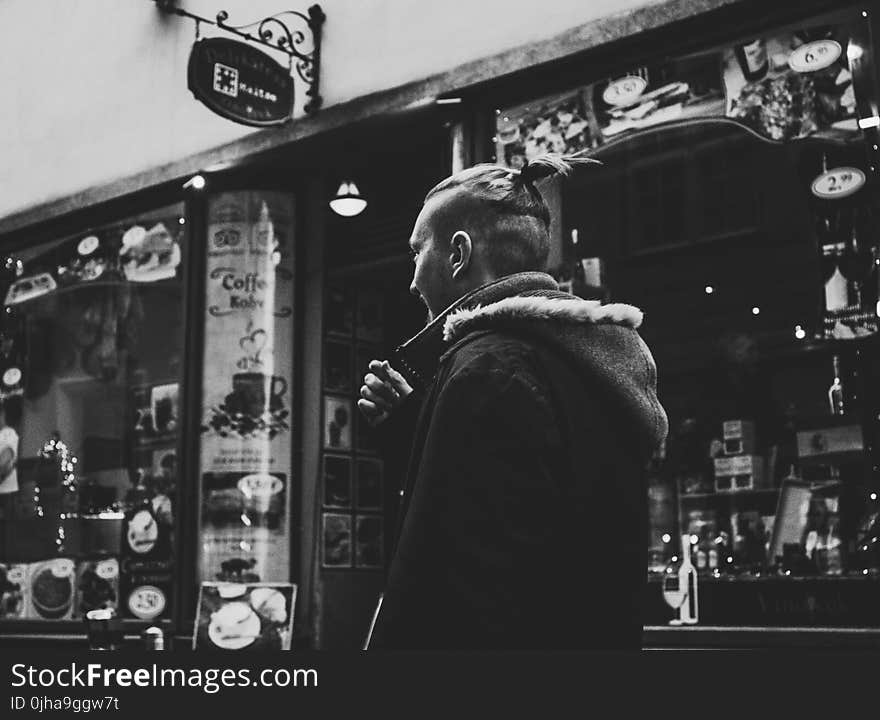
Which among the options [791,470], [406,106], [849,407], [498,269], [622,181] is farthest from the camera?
[406,106]

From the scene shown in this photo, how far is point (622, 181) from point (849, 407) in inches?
66.9

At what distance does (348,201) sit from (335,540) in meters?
2.30

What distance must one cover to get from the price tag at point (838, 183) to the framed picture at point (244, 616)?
3.75m

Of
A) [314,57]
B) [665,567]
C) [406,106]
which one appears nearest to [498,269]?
[665,567]

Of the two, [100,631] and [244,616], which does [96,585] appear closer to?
[244,616]

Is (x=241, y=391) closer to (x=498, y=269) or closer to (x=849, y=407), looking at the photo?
(x=849, y=407)

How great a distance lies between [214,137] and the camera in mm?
8164

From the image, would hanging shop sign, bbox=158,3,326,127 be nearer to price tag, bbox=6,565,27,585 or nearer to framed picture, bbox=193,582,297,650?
framed picture, bbox=193,582,297,650

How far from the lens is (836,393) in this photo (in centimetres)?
559

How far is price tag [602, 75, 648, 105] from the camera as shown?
615cm

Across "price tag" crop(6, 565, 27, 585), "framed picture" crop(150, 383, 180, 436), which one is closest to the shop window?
"framed picture" crop(150, 383, 180, 436)

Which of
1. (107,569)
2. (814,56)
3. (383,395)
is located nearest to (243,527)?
(107,569)

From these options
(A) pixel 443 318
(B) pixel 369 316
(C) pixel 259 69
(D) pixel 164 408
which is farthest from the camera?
(B) pixel 369 316

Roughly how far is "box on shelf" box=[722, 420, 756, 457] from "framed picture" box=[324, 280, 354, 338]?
10.7 ft
